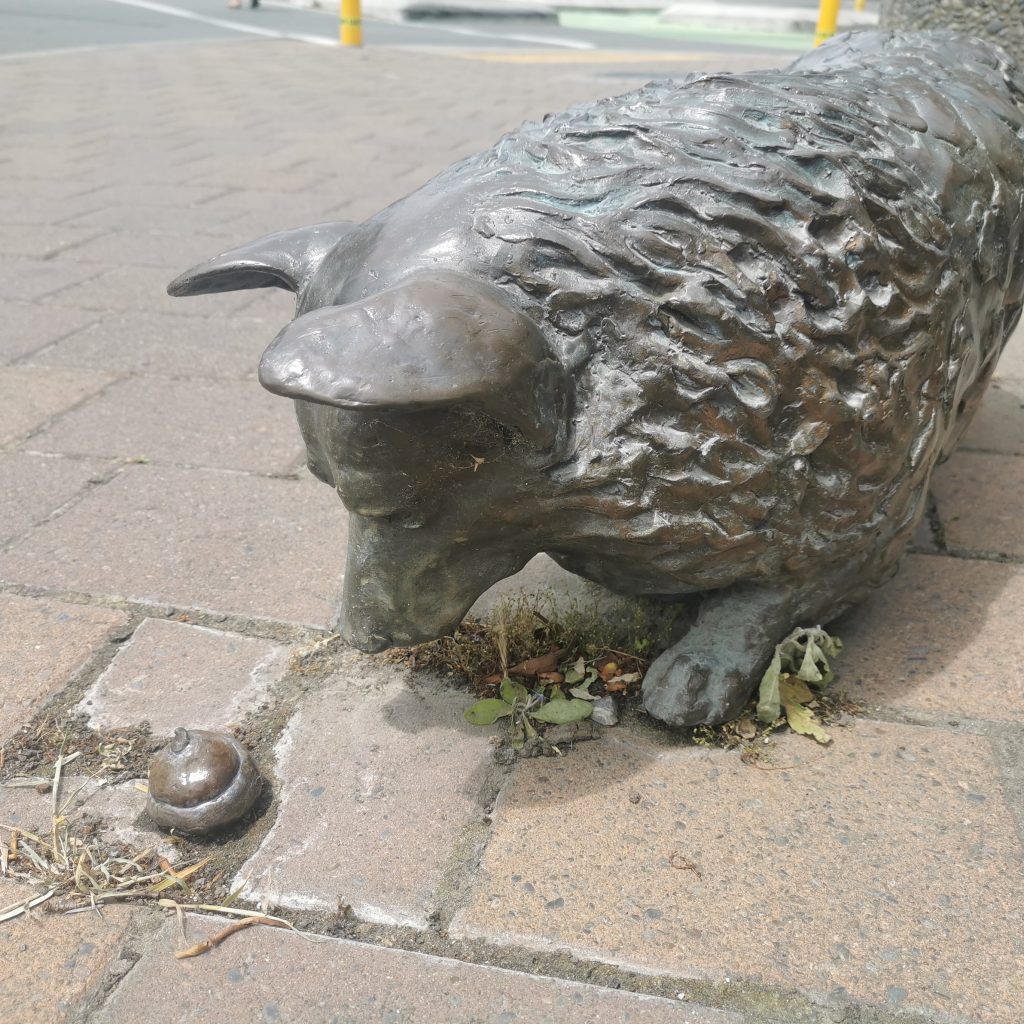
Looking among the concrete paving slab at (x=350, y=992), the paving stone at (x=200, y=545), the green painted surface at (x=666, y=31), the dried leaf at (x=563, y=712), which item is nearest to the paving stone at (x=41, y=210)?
the paving stone at (x=200, y=545)

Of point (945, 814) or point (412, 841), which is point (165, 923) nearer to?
point (412, 841)

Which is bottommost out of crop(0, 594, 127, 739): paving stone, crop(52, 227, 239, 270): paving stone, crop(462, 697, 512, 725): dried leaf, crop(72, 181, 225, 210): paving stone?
crop(72, 181, 225, 210): paving stone

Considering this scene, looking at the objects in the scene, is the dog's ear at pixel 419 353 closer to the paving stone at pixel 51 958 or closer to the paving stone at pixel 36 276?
the paving stone at pixel 51 958

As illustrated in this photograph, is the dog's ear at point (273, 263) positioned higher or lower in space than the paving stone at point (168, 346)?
higher

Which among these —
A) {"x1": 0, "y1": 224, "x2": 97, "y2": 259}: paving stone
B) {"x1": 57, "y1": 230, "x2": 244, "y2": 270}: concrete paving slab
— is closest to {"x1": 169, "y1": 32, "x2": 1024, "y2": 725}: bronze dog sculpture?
{"x1": 57, "y1": 230, "x2": 244, "y2": 270}: concrete paving slab

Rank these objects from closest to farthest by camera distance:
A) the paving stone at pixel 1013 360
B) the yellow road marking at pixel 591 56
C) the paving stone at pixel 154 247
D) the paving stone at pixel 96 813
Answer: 1. the paving stone at pixel 96 813
2. the paving stone at pixel 1013 360
3. the paving stone at pixel 154 247
4. the yellow road marking at pixel 591 56

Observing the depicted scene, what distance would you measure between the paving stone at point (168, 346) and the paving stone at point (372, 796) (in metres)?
2.22

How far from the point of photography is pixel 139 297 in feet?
17.5

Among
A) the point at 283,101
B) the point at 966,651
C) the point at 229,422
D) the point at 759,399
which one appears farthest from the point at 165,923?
the point at 283,101

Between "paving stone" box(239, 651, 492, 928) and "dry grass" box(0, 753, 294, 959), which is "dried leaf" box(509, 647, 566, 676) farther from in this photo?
"dry grass" box(0, 753, 294, 959)

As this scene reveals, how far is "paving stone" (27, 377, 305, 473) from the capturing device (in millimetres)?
3783

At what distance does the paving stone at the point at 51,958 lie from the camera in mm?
1846

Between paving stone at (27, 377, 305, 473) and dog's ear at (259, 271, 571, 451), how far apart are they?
1982 millimetres

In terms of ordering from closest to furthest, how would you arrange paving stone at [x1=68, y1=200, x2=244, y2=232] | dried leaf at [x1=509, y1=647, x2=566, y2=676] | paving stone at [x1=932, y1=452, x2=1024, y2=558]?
dried leaf at [x1=509, y1=647, x2=566, y2=676] → paving stone at [x1=932, y1=452, x2=1024, y2=558] → paving stone at [x1=68, y1=200, x2=244, y2=232]
